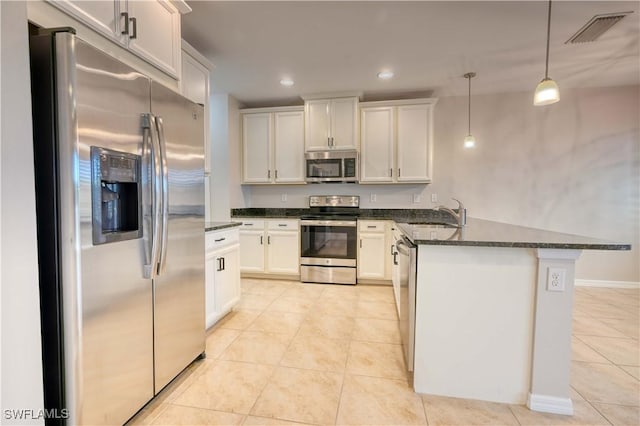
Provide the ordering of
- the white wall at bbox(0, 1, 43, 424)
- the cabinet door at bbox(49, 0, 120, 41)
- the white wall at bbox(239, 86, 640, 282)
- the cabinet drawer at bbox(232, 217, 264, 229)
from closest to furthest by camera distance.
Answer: the white wall at bbox(0, 1, 43, 424)
the cabinet door at bbox(49, 0, 120, 41)
the white wall at bbox(239, 86, 640, 282)
the cabinet drawer at bbox(232, 217, 264, 229)

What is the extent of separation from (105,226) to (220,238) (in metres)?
1.23

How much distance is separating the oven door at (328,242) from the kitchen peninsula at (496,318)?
217cm

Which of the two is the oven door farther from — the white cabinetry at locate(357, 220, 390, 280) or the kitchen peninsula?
the kitchen peninsula

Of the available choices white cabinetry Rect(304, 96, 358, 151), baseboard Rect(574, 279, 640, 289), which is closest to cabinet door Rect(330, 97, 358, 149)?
white cabinetry Rect(304, 96, 358, 151)

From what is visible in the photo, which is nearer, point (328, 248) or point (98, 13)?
point (98, 13)

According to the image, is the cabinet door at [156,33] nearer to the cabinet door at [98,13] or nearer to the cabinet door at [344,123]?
the cabinet door at [98,13]

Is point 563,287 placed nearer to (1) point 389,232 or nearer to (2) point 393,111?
(1) point 389,232

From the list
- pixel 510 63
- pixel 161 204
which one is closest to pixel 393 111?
pixel 510 63

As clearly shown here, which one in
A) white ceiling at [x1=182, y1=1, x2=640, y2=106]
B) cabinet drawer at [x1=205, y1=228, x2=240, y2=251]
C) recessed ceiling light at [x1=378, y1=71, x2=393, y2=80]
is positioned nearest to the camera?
white ceiling at [x1=182, y1=1, x2=640, y2=106]

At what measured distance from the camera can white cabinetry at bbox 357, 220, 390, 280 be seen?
387 centimetres

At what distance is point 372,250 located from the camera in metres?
3.89

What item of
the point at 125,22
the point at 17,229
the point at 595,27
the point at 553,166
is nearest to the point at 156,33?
the point at 125,22

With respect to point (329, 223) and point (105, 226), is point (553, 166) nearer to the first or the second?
point (329, 223)

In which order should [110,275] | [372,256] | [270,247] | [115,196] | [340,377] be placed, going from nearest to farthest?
1. [110,275]
2. [115,196]
3. [340,377]
4. [372,256]
5. [270,247]
